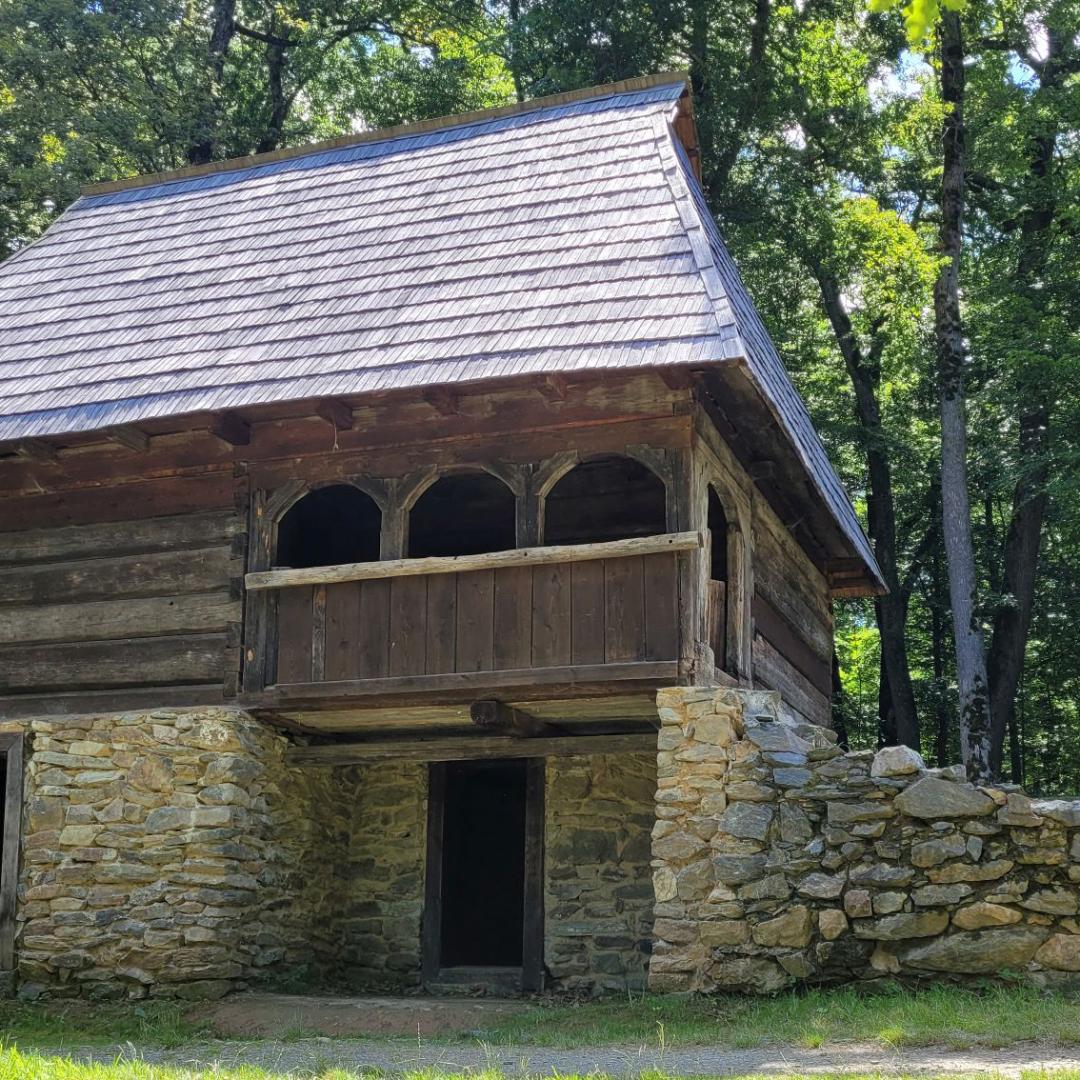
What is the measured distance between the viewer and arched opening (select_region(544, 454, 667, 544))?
38.1 feet

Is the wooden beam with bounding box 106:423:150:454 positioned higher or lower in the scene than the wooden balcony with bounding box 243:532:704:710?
higher

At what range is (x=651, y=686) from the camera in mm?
9000

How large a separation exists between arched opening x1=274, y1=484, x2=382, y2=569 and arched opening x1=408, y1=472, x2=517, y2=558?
1.48 feet

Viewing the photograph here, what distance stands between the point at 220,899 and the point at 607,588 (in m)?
3.49

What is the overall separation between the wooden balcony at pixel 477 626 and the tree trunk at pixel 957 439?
793 centimetres

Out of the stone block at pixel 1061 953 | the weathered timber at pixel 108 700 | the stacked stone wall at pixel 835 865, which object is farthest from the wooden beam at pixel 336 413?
the stone block at pixel 1061 953

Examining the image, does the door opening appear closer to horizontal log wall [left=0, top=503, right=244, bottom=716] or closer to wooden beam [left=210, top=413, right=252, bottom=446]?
horizontal log wall [left=0, top=503, right=244, bottom=716]

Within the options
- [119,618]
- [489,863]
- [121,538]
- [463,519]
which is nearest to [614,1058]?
[119,618]

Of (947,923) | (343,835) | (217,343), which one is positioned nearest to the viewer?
(947,923)

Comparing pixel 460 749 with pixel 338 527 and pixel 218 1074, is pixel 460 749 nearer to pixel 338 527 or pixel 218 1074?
pixel 338 527

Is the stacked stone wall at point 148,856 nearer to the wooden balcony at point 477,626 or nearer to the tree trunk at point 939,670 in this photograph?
the wooden balcony at point 477,626

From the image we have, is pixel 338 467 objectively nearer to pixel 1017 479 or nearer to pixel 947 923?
pixel 947 923

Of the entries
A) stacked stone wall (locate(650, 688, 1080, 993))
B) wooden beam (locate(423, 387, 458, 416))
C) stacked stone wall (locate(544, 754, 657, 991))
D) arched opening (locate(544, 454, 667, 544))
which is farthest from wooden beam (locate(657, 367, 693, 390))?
stacked stone wall (locate(544, 754, 657, 991))

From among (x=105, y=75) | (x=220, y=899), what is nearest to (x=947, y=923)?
(x=220, y=899)
